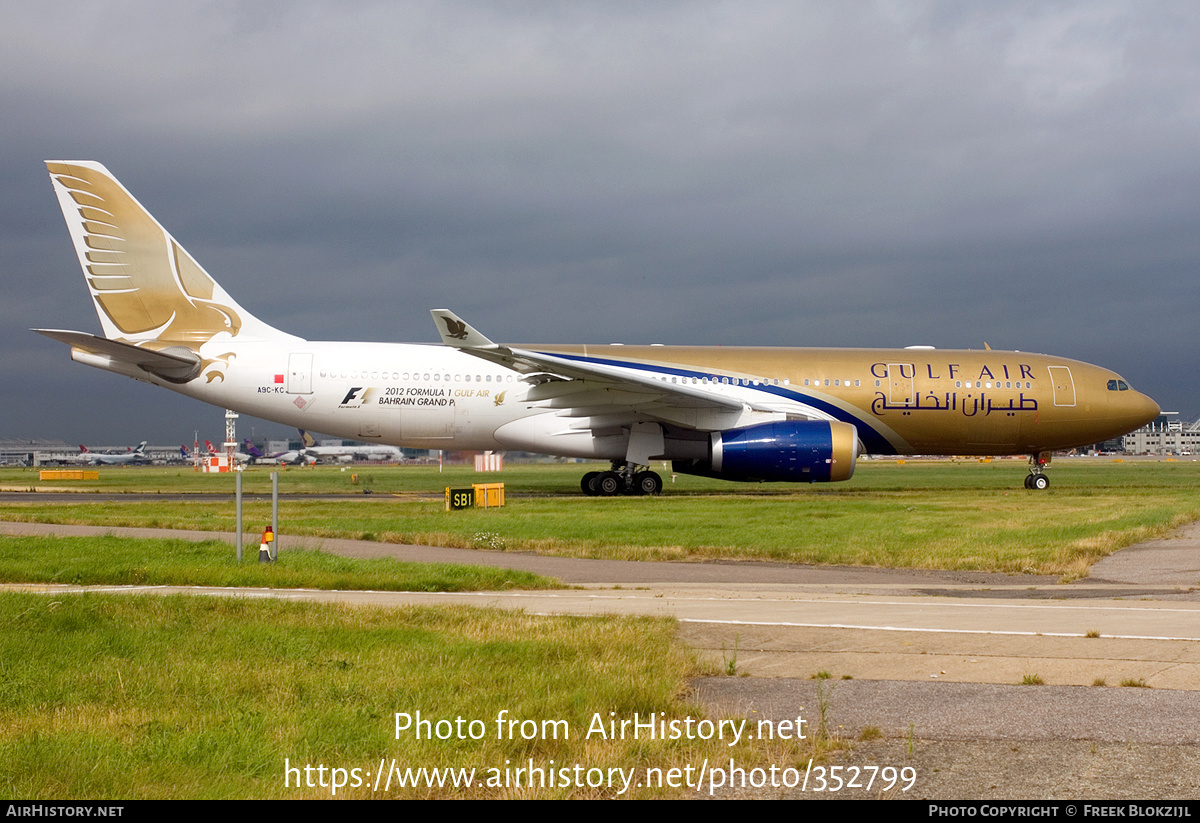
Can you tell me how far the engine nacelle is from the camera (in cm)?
2416

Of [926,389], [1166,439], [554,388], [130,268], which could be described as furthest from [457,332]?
[1166,439]

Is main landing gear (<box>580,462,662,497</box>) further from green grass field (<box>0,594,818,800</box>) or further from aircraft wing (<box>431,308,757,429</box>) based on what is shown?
green grass field (<box>0,594,818,800</box>)

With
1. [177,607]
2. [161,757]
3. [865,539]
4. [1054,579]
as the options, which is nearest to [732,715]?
[161,757]

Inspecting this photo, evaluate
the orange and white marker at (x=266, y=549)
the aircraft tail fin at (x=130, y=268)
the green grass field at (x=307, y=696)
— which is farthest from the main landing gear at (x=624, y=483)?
the green grass field at (x=307, y=696)

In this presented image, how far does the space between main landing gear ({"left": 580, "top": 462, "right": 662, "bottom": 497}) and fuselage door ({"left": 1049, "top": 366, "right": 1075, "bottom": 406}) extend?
35.5ft

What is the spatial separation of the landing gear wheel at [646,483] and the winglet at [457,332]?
5667mm

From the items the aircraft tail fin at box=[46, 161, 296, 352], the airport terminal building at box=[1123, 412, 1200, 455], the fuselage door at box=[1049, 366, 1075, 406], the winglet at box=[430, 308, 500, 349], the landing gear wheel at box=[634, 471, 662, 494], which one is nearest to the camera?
the winglet at box=[430, 308, 500, 349]

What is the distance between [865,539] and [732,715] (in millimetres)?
11018

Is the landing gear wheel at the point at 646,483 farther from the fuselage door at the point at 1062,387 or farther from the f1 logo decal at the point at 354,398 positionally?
the fuselage door at the point at 1062,387

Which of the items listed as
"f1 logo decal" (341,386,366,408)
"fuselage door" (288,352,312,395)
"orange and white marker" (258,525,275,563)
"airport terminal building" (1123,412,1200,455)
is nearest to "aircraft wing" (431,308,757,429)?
"f1 logo decal" (341,386,366,408)

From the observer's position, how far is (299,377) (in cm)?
2592

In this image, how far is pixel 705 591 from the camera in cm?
1120

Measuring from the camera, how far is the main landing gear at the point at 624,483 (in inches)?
1037
